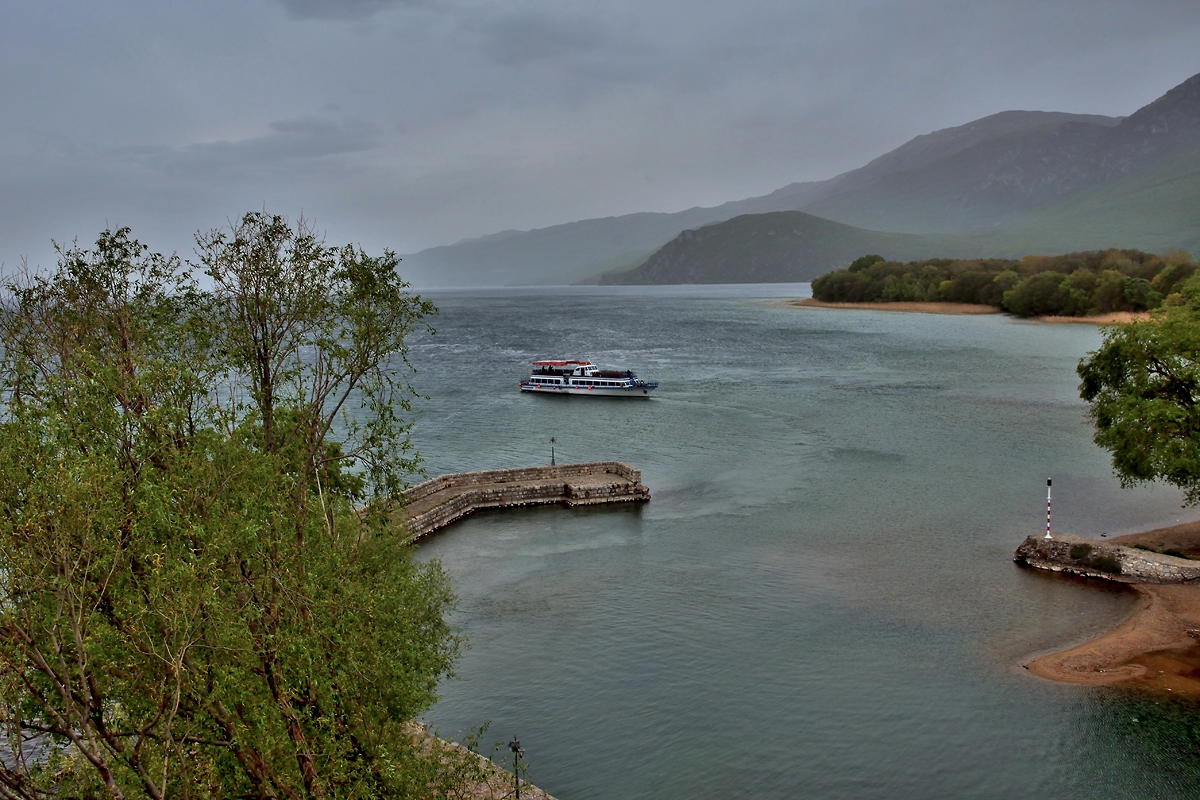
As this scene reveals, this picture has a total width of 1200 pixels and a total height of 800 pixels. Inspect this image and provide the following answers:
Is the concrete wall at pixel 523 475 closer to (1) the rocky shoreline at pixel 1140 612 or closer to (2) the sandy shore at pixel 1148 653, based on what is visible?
(1) the rocky shoreline at pixel 1140 612

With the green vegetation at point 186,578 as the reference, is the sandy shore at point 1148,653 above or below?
below

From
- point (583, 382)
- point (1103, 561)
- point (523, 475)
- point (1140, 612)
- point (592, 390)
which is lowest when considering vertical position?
point (1140, 612)

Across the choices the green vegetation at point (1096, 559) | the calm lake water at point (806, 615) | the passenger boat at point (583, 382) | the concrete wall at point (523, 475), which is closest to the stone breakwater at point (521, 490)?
the concrete wall at point (523, 475)

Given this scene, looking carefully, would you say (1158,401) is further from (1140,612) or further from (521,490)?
(521,490)

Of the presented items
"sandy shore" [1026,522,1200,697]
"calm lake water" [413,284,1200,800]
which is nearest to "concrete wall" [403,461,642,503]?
"calm lake water" [413,284,1200,800]

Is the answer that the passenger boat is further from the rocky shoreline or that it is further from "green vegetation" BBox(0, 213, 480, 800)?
"green vegetation" BBox(0, 213, 480, 800)

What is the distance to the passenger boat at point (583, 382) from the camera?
10106 centimetres

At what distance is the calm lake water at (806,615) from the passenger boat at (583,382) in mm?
18151

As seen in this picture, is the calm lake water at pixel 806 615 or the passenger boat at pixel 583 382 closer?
the calm lake water at pixel 806 615

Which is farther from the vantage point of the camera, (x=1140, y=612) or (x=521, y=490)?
(x=521, y=490)

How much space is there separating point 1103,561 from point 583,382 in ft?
233

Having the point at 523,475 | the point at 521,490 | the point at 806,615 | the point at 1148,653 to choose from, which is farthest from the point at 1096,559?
the point at 523,475

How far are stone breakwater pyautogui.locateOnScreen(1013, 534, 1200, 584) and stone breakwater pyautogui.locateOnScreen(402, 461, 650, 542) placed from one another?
77.1 ft

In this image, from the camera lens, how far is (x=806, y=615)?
120 feet
